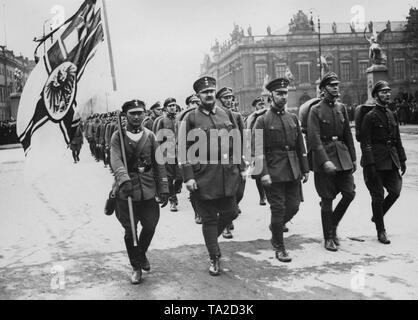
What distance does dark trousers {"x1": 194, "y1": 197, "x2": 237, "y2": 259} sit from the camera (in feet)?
17.4

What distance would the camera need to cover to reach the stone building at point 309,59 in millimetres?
68500

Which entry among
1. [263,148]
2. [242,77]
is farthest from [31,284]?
[242,77]

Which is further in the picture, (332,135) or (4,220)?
(4,220)

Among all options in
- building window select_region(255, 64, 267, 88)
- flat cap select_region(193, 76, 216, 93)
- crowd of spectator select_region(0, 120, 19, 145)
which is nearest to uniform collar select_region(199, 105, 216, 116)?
flat cap select_region(193, 76, 216, 93)

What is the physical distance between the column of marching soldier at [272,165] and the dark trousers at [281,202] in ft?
0.04

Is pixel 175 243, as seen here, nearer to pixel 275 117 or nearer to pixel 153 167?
pixel 153 167

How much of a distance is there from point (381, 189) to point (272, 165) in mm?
1467

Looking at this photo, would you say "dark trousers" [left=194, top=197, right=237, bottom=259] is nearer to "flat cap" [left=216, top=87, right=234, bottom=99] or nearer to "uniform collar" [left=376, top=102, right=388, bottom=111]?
"uniform collar" [left=376, top=102, right=388, bottom=111]

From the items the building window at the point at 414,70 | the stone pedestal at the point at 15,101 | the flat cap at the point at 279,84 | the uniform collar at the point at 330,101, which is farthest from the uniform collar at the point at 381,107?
the building window at the point at 414,70

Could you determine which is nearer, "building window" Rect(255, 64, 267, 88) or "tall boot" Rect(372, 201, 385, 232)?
"tall boot" Rect(372, 201, 385, 232)

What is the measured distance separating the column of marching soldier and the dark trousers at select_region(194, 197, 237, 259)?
0.03 ft

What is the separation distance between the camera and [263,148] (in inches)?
231

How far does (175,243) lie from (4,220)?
3.62m

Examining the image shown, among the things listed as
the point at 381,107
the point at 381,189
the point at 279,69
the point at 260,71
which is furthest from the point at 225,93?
the point at 279,69
